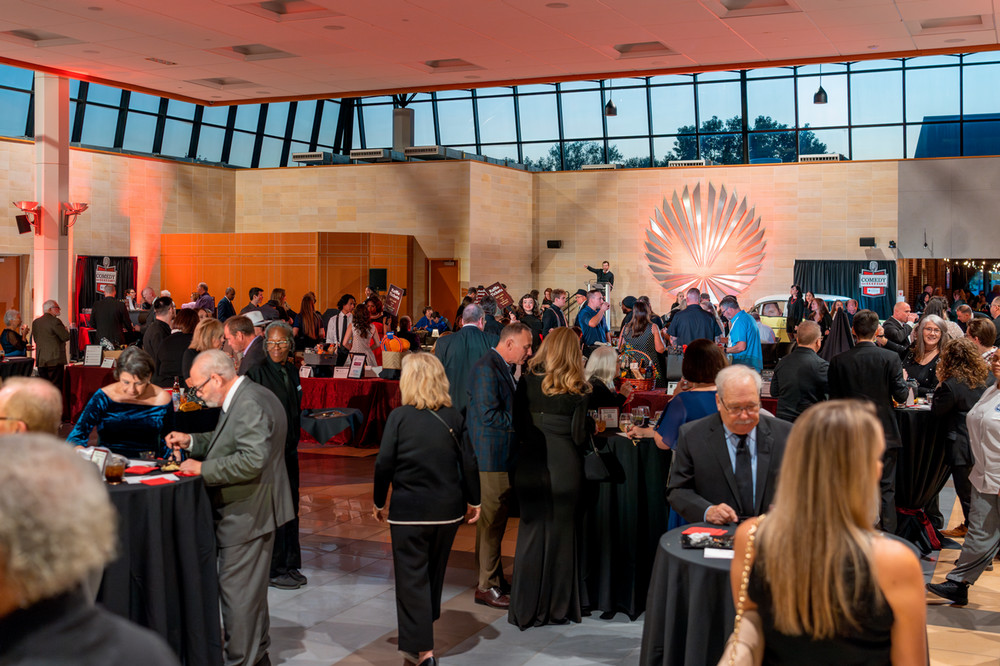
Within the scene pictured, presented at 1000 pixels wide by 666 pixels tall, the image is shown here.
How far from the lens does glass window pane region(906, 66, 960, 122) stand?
20.6m

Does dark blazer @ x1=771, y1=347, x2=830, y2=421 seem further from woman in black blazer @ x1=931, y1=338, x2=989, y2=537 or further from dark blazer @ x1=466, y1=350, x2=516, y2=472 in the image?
dark blazer @ x1=466, y1=350, x2=516, y2=472

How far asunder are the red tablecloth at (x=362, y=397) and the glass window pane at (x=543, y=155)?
14.6m

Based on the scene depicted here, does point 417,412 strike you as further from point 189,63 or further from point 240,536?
point 189,63

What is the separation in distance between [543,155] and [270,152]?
257 inches

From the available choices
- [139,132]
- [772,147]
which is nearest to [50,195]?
[139,132]

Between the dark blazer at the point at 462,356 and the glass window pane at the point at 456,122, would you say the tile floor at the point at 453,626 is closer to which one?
the dark blazer at the point at 462,356

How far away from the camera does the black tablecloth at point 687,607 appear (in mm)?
2941

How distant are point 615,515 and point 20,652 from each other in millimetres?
3963

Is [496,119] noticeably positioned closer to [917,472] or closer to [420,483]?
[917,472]

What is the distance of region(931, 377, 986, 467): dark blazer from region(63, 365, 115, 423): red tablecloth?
27.5 ft

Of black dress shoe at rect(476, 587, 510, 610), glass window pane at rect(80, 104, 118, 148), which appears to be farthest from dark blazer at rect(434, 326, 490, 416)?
→ glass window pane at rect(80, 104, 118, 148)

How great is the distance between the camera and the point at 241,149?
22.9 metres

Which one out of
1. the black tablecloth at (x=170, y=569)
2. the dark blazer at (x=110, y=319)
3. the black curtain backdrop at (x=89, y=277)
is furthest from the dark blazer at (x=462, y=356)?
the black curtain backdrop at (x=89, y=277)

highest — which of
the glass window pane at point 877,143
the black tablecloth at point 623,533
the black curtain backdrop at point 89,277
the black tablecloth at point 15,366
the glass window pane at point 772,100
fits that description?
the glass window pane at point 772,100
